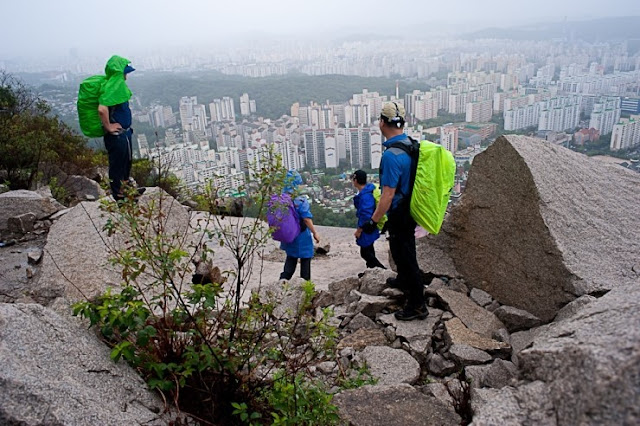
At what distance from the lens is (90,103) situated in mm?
4914

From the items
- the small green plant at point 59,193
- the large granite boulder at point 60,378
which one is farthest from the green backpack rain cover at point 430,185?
the small green plant at point 59,193

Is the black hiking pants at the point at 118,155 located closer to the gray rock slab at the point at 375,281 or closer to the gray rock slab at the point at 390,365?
the gray rock slab at the point at 375,281

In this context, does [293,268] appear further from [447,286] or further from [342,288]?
[447,286]

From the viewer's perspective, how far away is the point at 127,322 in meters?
2.37

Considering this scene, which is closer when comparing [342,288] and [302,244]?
[342,288]

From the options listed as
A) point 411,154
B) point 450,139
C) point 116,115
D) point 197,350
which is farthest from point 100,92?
point 450,139

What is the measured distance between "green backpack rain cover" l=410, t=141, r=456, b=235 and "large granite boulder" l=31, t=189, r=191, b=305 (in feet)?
5.76

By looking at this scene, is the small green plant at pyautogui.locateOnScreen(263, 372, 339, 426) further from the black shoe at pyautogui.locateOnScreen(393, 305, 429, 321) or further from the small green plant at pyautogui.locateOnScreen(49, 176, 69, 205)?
the small green plant at pyautogui.locateOnScreen(49, 176, 69, 205)

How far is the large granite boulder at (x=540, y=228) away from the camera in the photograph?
3.78 meters

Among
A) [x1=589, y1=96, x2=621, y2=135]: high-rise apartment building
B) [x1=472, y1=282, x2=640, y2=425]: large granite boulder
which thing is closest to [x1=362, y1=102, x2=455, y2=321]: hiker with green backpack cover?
[x1=472, y1=282, x2=640, y2=425]: large granite boulder

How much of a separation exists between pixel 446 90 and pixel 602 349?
3363 centimetres

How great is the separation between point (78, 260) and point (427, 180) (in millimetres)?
2979

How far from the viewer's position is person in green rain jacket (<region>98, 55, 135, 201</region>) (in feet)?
15.9

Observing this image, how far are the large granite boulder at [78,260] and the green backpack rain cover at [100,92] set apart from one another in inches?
36.6
